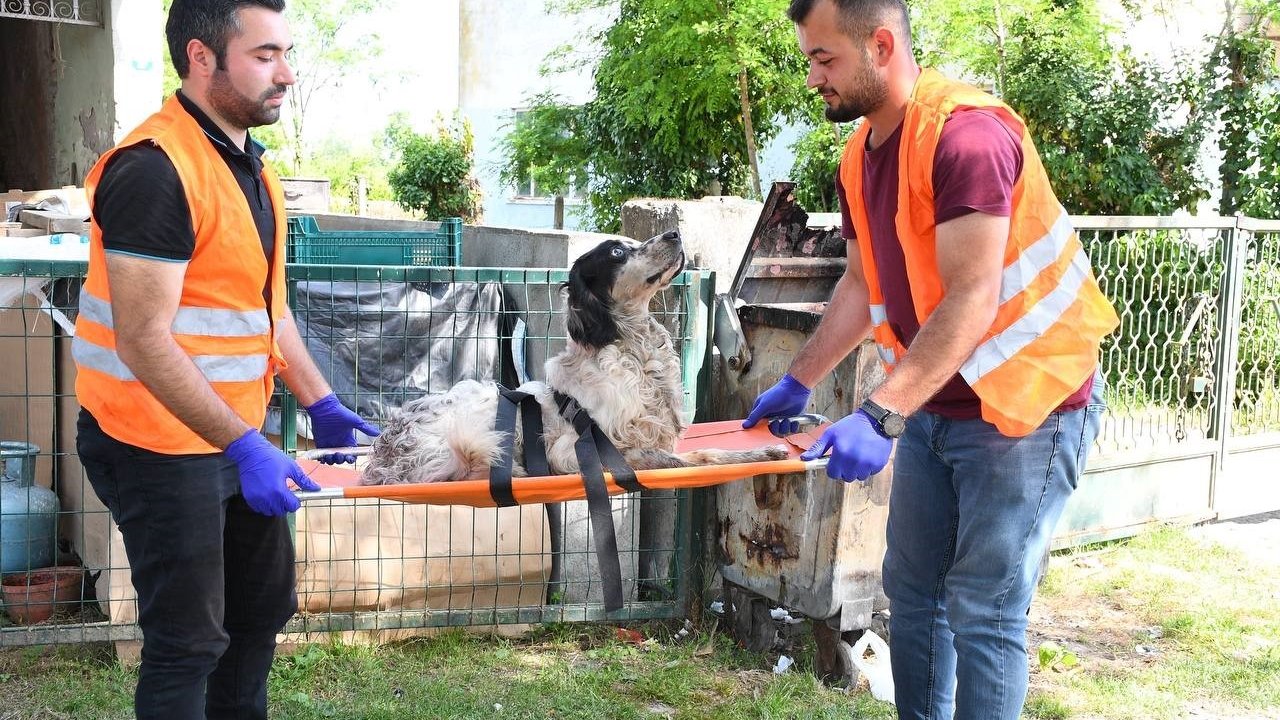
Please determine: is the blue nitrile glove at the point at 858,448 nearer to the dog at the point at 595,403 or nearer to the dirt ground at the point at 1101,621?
the dog at the point at 595,403

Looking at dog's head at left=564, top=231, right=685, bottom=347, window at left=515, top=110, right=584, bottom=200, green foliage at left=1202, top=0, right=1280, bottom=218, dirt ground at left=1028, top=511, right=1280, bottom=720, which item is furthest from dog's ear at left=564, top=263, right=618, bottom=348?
window at left=515, top=110, right=584, bottom=200

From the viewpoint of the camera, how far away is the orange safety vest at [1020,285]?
2611 millimetres

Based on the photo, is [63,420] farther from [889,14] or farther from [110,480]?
[889,14]

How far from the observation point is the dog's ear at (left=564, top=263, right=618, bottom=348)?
3.72 m

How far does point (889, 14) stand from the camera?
8.73 feet

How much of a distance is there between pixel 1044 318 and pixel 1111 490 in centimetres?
400

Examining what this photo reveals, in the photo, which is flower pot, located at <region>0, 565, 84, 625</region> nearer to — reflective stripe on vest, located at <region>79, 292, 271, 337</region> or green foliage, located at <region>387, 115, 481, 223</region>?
reflective stripe on vest, located at <region>79, 292, 271, 337</region>

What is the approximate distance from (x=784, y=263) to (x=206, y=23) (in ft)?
8.18

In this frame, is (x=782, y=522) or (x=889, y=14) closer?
(x=889, y=14)

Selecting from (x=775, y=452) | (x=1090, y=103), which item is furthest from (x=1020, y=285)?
(x=1090, y=103)

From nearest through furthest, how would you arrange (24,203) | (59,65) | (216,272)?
(216,272) → (24,203) → (59,65)

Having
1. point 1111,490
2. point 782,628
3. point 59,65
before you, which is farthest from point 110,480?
point 59,65

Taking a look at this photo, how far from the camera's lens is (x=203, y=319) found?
2.65m

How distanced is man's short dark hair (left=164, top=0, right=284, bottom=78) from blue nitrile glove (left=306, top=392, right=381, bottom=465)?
1.08 m
